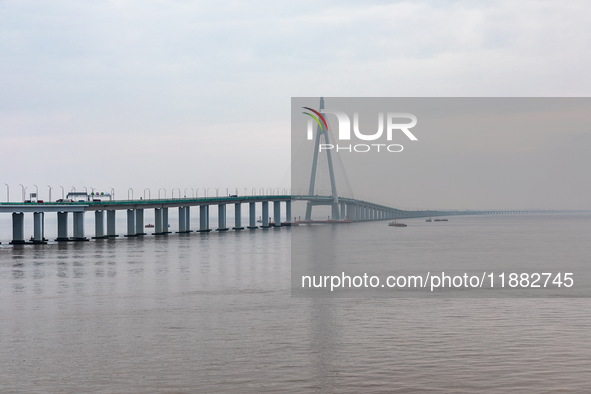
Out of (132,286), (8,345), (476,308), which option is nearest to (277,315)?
(476,308)

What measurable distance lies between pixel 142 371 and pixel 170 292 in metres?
22.0

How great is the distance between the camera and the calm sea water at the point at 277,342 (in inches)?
861

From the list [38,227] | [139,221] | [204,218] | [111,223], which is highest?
[38,227]

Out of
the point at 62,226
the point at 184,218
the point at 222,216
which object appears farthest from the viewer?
the point at 222,216

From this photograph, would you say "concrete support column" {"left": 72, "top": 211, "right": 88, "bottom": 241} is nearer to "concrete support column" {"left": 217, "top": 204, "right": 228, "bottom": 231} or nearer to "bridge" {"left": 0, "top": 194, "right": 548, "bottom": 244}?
"bridge" {"left": 0, "top": 194, "right": 548, "bottom": 244}

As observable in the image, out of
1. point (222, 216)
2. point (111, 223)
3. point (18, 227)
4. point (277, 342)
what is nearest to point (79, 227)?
point (18, 227)

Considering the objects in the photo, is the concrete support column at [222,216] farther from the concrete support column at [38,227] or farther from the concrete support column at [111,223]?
the concrete support column at [38,227]

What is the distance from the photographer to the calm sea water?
861 inches

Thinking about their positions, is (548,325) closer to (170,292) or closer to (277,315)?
(277,315)

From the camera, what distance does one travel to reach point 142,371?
76.4 ft

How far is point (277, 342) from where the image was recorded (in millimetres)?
27812

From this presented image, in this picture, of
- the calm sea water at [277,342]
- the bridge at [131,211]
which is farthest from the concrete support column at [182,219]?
the calm sea water at [277,342]

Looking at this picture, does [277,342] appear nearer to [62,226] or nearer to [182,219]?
[62,226]

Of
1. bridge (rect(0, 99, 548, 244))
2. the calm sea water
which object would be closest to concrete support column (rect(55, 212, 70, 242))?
bridge (rect(0, 99, 548, 244))
